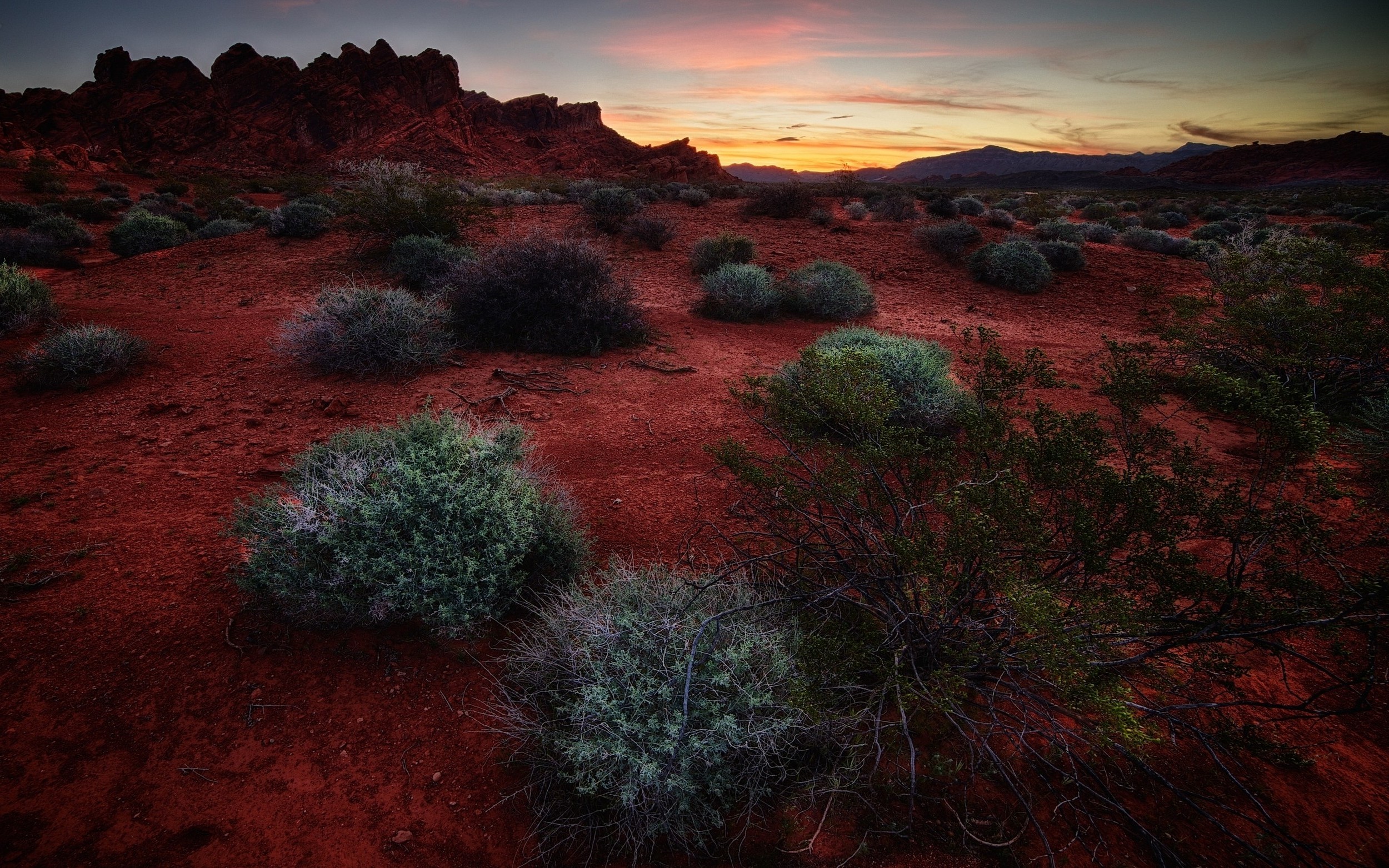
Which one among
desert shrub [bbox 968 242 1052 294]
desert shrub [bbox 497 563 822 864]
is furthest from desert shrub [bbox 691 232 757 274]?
desert shrub [bbox 497 563 822 864]

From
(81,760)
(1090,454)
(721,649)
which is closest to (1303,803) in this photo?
(1090,454)

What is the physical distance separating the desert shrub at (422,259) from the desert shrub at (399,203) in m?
0.93

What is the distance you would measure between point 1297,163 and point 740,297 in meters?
84.3

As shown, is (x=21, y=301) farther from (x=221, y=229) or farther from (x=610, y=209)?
(x=610, y=209)

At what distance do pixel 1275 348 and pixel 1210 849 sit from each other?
278 inches

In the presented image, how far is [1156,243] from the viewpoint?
48.8ft

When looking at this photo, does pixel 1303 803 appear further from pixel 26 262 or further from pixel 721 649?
pixel 26 262

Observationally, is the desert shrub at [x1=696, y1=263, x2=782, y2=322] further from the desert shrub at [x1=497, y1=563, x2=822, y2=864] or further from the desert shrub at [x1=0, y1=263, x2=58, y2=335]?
the desert shrub at [x1=0, y1=263, x2=58, y2=335]

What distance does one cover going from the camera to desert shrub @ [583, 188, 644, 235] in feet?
48.2

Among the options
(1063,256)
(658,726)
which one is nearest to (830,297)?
(1063,256)

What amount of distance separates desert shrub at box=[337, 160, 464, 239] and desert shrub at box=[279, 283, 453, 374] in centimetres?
528

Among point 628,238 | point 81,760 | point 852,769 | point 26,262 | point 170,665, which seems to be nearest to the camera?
point 852,769

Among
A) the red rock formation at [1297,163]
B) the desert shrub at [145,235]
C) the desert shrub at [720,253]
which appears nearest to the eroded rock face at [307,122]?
the desert shrub at [145,235]

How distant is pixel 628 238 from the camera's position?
557 inches
